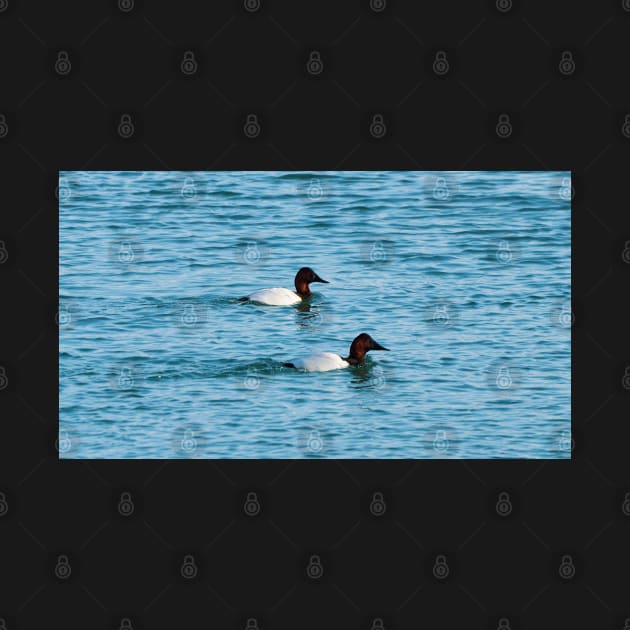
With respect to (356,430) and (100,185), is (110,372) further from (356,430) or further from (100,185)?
(100,185)

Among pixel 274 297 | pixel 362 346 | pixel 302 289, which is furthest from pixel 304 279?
pixel 362 346

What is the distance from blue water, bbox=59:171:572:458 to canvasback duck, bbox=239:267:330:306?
0.11 meters

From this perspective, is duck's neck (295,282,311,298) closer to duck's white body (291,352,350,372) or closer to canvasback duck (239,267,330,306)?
canvasback duck (239,267,330,306)

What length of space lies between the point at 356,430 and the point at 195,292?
3.56m

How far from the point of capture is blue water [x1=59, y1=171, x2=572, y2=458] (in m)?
Answer: 14.3

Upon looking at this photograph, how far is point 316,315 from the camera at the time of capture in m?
17.8

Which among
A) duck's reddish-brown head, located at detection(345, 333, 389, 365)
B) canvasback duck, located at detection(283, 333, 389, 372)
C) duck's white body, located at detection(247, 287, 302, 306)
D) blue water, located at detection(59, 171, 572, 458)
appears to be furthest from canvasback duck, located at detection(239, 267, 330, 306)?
duck's reddish-brown head, located at detection(345, 333, 389, 365)

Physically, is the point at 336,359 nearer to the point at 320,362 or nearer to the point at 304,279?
the point at 320,362

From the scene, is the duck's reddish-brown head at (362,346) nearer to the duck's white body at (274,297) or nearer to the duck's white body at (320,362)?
the duck's white body at (320,362)

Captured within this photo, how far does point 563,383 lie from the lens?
15.2 m

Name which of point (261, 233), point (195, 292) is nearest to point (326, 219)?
point (261, 233)

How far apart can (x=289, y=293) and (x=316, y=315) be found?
1.45 feet

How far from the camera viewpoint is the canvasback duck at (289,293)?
17.7 metres

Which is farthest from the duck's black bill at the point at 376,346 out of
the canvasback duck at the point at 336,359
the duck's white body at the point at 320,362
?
the duck's white body at the point at 320,362
